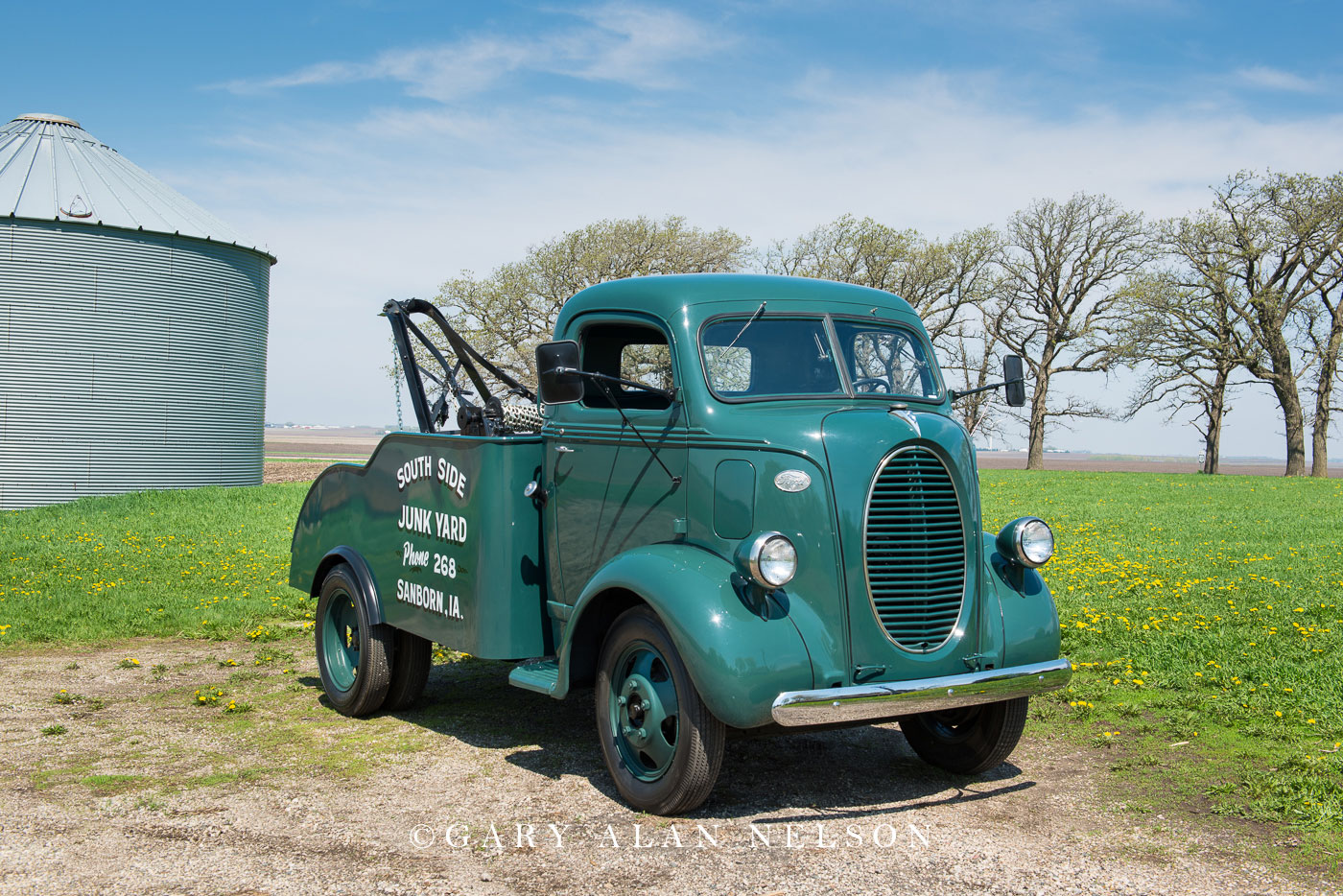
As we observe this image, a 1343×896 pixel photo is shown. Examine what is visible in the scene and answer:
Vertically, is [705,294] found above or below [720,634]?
above

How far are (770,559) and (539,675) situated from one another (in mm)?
1612

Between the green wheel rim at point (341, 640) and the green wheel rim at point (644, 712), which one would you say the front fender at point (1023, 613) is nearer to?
the green wheel rim at point (644, 712)

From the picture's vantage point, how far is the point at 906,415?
5137 mm

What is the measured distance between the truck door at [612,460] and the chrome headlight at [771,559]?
2.12 ft

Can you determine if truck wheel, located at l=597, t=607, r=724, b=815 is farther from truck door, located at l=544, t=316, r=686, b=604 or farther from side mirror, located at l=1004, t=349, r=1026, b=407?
side mirror, located at l=1004, t=349, r=1026, b=407

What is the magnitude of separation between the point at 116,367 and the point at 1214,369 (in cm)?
3148

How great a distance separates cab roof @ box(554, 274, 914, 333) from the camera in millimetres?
5609

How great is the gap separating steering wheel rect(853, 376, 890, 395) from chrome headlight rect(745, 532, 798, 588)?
47.5 inches

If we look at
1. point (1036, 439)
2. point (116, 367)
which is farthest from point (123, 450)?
point (1036, 439)

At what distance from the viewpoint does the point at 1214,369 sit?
3600 cm

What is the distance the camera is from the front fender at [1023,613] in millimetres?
5281

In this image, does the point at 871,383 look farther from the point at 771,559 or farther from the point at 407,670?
the point at 407,670

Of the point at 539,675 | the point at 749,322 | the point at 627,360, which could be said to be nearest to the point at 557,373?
the point at 749,322

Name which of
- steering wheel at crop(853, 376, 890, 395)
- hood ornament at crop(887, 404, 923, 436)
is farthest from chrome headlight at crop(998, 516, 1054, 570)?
steering wheel at crop(853, 376, 890, 395)
